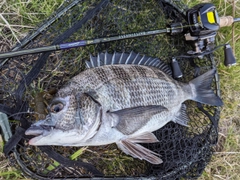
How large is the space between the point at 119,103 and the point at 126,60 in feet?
1.46

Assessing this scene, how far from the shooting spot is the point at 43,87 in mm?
2684

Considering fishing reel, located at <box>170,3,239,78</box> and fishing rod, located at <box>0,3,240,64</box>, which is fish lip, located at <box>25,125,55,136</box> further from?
fishing reel, located at <box>170,3,239,78</box>

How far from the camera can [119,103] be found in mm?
2285

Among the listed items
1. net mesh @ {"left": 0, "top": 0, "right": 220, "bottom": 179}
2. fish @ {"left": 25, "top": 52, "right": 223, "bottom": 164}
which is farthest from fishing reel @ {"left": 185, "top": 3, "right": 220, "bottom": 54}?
fish @ {"left": 25, "top": 52, "right": 223, "bottom": 164}

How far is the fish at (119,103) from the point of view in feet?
6.86

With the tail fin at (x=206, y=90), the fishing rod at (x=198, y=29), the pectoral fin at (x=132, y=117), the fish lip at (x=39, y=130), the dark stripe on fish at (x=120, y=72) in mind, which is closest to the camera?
the fish lip at (x=39, y=130)

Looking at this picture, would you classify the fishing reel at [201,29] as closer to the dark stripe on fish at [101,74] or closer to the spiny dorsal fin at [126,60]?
the spiny dorsal fin at [126,60]

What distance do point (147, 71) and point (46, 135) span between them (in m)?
1.02

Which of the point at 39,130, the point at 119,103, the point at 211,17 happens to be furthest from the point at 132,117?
the point at 211,17

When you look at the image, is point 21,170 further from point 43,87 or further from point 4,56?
point 4,56

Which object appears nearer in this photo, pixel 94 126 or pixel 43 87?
pixel 94 126

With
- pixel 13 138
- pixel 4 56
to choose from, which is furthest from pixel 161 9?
pixel 13 138

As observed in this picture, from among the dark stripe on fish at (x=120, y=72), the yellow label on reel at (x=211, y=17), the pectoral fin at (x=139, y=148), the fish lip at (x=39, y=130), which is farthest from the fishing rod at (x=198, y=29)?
the pectoral fin at (x=139, y=148)

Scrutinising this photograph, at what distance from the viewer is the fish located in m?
2.09
